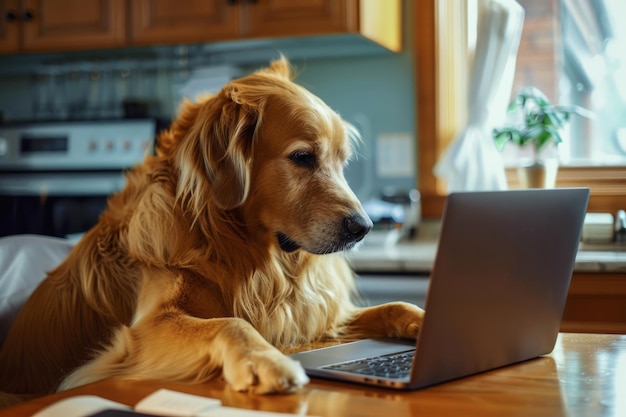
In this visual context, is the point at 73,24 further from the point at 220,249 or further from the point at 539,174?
the point at 220,249

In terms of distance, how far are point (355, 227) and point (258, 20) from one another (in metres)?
1.64

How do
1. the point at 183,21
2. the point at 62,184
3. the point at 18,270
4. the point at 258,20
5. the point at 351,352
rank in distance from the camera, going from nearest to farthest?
the point at 351,352, the point at 18,270, the point at 258,20, the point at 183,21, the point at 62,184

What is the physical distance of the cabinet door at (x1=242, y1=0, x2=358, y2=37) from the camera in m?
2.75

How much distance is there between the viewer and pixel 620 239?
2701 mm

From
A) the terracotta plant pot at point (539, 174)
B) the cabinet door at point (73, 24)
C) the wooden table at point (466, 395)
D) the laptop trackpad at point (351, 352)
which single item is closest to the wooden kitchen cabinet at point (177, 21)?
the cabinet door at point (73, 24)

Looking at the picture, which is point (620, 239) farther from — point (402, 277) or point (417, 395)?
point (417, 395)

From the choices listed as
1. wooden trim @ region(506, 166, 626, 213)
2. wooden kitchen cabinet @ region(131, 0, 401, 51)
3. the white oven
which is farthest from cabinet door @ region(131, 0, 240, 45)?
wooden trim @ region(506, 166, 626, 213)

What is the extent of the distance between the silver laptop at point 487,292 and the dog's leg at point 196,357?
0.30 ft

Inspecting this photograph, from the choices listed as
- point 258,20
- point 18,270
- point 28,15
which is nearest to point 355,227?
point 18,270

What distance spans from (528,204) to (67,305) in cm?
93

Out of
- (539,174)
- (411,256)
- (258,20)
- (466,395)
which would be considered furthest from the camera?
(258,20)

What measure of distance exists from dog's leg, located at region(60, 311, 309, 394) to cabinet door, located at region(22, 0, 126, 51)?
6.71 feet

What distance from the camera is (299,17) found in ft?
9.32

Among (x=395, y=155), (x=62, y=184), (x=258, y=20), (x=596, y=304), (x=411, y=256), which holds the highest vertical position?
(x=258, y=20)
